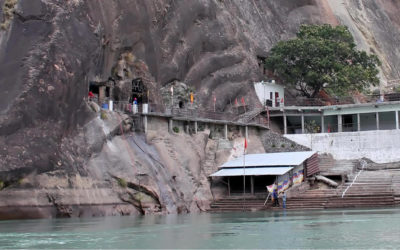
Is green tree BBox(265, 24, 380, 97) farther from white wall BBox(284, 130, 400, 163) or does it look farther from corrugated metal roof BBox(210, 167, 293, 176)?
corrugated metal roof BBox(210, 167, 293, 176)

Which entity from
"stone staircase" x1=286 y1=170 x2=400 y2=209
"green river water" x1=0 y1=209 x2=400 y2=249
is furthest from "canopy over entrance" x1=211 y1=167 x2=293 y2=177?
"green river water" x1=0 y1=209 x2=400 y2=249

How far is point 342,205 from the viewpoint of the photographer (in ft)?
151

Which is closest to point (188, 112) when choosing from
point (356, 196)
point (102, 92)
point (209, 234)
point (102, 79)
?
point (102, 92)

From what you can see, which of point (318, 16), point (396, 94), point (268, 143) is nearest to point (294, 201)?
point (268, 143)

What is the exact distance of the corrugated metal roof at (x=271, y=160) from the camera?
50188 millimetres

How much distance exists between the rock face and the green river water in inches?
211

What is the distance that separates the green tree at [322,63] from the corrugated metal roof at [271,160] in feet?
47.4

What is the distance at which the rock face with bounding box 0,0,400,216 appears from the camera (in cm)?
3897

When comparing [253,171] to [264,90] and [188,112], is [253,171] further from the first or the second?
[264,90]

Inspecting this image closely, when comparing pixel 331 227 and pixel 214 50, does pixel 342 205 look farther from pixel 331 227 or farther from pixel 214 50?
pixel 214 50

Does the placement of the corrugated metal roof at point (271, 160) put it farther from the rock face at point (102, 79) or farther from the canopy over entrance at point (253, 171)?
the rock face at point (102, 79)

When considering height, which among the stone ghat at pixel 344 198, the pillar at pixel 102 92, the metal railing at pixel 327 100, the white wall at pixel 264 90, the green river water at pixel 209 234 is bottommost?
the green river water at pixel 209 234

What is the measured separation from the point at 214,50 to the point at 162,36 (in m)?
6.76

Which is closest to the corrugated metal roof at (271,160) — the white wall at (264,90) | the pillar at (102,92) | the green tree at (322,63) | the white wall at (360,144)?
the white wall at (360,144)
